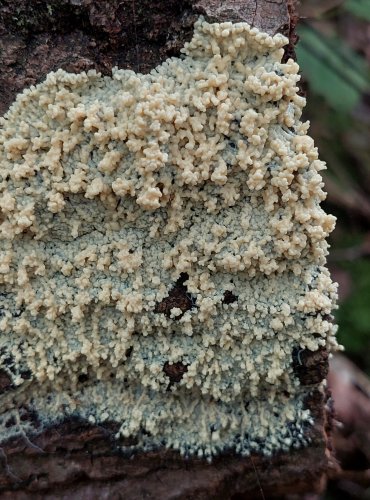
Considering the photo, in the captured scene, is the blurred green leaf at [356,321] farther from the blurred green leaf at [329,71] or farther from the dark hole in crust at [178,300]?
the dark hole in crust at [178,300]

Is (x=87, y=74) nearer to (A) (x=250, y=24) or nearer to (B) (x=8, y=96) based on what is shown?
(B) (x=8, y=96)

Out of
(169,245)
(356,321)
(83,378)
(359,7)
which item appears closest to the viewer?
(169,245)

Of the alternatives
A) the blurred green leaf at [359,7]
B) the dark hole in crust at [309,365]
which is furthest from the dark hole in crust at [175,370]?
the blurred green leaf at [359,7]

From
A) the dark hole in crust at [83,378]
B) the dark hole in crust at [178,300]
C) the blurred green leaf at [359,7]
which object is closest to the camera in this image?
the dark hole in crust at [178,300]

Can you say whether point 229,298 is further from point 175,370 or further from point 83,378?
point 83,378

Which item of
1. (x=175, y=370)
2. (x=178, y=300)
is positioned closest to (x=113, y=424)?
(x=175, y=370)

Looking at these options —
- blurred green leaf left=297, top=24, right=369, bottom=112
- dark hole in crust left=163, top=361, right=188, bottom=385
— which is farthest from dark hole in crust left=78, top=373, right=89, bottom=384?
blurred green leaf left=297, top=24, right=369, bottom=112

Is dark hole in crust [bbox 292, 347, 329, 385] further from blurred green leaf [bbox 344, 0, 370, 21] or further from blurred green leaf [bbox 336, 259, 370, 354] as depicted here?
blurred green leaf [bbox 344, 0, 370, 21]

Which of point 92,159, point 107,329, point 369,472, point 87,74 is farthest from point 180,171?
point 369,472
